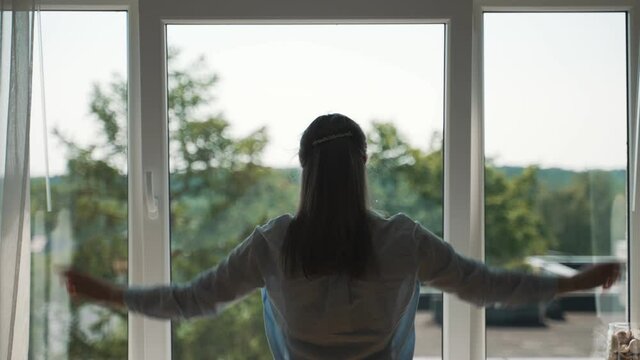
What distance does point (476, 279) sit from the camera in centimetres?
147

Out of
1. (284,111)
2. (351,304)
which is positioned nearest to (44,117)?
(284,111)

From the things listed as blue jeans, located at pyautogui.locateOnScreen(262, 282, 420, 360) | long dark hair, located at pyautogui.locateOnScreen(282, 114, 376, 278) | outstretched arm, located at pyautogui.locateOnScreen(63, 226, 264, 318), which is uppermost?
long dark hair, located at pyautogui.locateOnScreen(282, 114, 376, 278)

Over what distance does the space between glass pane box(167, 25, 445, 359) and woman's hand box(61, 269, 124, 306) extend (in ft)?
1.89

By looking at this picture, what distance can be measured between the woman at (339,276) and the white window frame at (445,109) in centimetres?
56

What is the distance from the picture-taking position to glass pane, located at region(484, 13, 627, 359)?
2.08 metres

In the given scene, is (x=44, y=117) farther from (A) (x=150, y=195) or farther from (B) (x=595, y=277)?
(B) (x=595, y=277)

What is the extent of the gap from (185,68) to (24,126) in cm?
45

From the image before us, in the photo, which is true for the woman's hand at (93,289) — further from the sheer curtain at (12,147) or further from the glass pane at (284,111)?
the glass pane at (284,111)

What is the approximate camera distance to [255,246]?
4.87 ft

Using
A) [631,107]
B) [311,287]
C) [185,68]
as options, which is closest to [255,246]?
[311,287]

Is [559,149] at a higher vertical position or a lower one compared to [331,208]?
higher

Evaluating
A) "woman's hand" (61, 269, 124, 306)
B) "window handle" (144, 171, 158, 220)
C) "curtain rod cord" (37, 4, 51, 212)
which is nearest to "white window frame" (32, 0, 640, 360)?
"window handle" (144, 171, 158, 220)

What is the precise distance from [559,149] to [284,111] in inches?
30.0

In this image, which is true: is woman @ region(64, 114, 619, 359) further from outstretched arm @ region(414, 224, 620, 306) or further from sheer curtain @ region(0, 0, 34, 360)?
sheer curtain @ region(0, 0, 34, 360)
